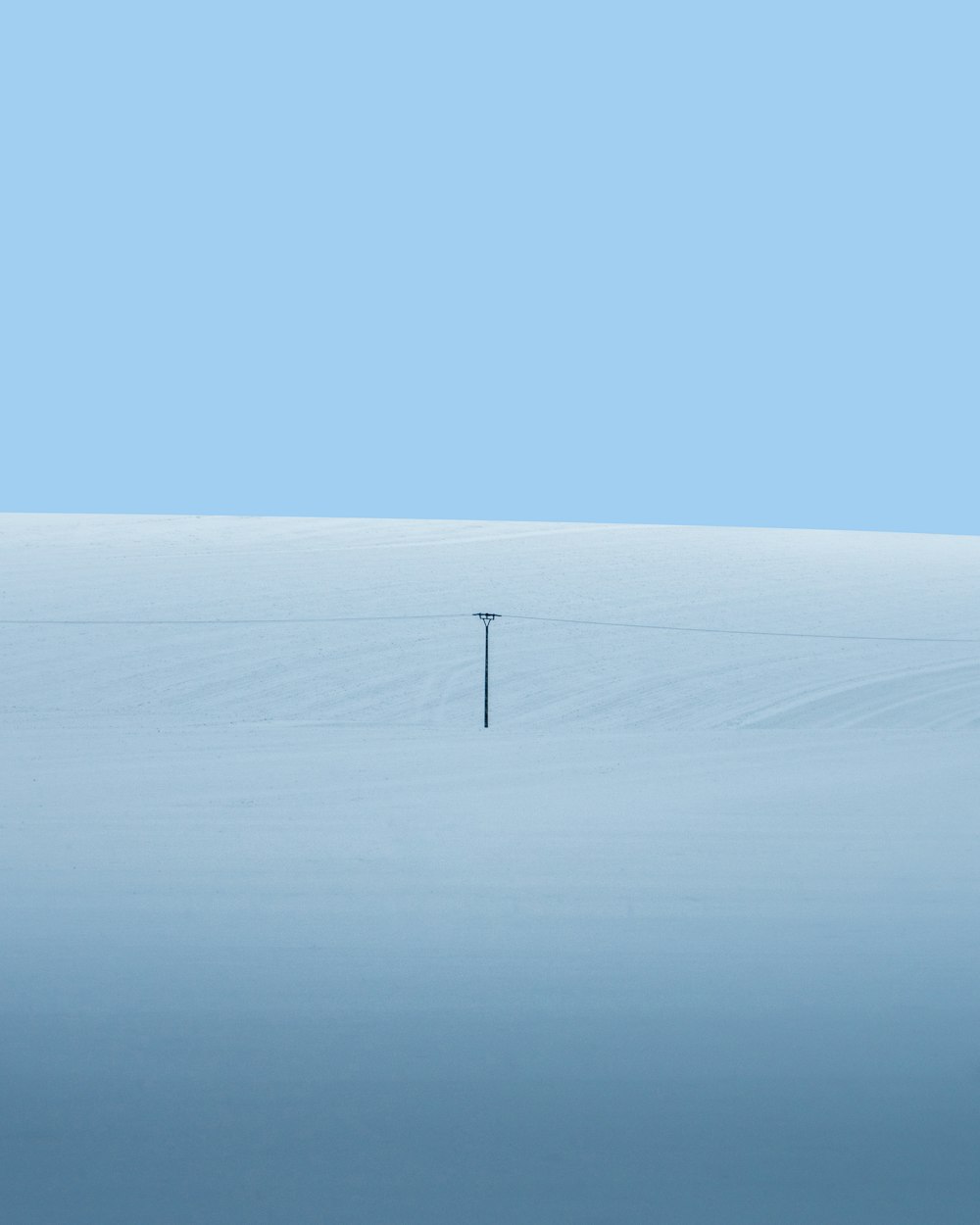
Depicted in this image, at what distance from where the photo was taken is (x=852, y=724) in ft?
28.7

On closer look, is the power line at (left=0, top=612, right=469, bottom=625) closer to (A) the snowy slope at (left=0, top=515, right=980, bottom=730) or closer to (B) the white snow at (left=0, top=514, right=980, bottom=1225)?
(A) the snowy slope at (left=0, top=515, right=980, bottom=730)

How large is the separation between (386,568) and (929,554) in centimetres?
795

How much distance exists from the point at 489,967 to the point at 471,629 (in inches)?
339

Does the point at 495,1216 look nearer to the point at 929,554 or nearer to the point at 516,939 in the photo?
the point at 516,939

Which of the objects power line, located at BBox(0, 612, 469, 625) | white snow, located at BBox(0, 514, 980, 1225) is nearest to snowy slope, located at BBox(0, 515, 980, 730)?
power line, located at BBox(0, 612, 469, 625)

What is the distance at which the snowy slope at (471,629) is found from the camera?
9242 mm

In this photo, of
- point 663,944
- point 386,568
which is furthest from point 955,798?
point 386,568

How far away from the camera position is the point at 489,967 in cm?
296

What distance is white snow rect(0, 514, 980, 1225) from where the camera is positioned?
78.2 inches

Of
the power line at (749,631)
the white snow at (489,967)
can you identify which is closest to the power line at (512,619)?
the power line at (749,631)

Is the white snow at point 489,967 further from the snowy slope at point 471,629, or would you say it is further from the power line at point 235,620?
the power line at point 235,620

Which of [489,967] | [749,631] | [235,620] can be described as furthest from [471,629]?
[489,967]

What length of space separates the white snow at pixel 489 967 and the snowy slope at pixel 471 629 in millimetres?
348

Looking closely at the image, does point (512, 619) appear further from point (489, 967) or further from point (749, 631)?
point (489, 967)
